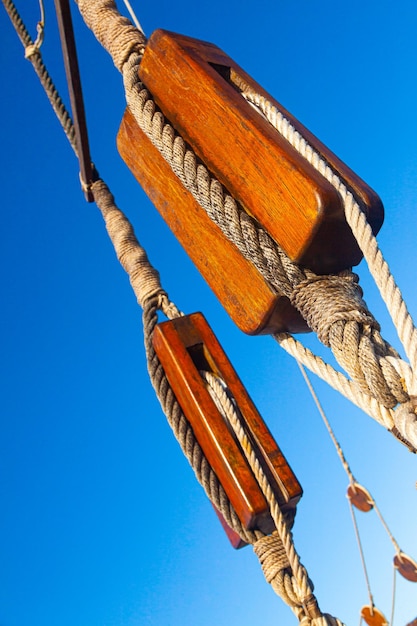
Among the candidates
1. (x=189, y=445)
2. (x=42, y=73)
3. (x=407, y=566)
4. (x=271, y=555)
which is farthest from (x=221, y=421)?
A: (x=407, y=566)

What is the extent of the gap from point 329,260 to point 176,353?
435mm

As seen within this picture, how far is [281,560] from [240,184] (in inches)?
28.5

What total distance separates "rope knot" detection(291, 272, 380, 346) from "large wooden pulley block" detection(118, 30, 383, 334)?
0.04m

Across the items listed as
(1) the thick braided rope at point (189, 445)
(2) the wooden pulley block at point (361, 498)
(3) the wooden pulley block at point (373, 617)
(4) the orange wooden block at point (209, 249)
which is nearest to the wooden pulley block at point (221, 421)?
(1) the thick braided rope at point (189, 445)

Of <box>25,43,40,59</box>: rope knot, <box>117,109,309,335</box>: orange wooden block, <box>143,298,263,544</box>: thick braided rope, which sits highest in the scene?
<box>25,43,40,59</box>: rope knot

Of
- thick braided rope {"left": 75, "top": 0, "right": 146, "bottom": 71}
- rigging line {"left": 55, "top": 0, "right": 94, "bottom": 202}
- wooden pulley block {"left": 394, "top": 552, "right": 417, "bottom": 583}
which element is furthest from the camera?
wooden pulley block {"left": 394, "top": 552, "right": 417, "bottom": 583}

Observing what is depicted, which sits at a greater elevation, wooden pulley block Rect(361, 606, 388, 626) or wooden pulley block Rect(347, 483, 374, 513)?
wooden pulley block Rect(347, 483, 374, 513)

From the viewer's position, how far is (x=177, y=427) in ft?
4.49

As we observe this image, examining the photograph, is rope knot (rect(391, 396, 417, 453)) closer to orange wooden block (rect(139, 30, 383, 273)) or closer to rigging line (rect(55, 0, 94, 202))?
orange wooden block (rect(139, 30, 383, 273))

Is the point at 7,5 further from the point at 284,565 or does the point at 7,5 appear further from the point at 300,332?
the point at 284,565

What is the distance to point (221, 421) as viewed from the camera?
1.31 meters

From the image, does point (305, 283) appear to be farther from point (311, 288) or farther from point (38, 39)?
point (38, 39)

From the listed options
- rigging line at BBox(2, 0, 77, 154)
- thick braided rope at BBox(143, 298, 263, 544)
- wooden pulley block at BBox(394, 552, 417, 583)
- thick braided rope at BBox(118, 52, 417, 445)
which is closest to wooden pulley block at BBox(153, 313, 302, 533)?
thick braided rope at BBox(143, 298, 263, 544)

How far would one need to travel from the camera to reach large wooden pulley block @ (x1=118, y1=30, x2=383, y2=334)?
110 centimetres
